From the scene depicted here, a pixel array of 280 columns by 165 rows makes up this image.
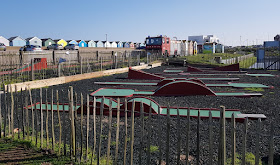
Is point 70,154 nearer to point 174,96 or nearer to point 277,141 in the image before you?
point 277,141

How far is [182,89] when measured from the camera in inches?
379

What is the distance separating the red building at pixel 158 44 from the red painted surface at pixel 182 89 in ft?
65.9

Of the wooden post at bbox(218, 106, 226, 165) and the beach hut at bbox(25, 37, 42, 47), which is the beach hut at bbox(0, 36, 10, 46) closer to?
the beach hut at bbox(25, 37, 42, 47)

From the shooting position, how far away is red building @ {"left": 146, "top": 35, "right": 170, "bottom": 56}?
30.0 metres

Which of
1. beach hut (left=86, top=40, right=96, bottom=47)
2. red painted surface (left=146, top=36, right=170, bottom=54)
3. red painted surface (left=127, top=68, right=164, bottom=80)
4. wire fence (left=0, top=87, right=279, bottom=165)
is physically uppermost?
beach hut (left=86, top=40, right=96, bottom=47)

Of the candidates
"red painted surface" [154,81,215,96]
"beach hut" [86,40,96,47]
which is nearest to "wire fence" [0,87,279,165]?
"red painted surface" [154,81,215,96]

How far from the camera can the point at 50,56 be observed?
2244 cm

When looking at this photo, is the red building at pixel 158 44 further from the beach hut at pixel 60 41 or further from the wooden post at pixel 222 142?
the beach hut at pixel 60 41

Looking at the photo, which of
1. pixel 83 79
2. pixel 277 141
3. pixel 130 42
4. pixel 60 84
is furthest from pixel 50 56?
pixel 130 42

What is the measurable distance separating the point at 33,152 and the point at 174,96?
5.89m

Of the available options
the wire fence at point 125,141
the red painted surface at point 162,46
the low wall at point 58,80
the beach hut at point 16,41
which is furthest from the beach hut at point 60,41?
the wire fence at point 125,141

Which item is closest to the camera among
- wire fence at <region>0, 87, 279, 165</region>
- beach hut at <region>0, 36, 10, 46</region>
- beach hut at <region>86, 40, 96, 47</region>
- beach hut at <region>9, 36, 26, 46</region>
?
wire fence at <region>0, 87, 279, 165</region>

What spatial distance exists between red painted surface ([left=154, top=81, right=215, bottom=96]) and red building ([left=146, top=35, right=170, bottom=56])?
791 inches

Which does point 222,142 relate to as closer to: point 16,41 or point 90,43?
point 16,41
